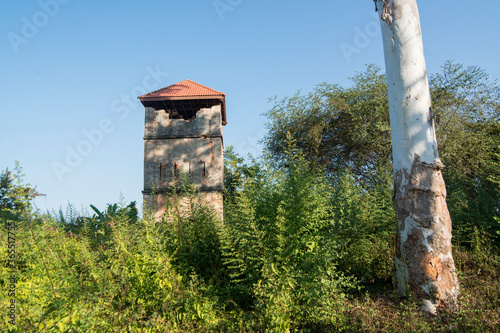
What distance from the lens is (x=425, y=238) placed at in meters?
4.46

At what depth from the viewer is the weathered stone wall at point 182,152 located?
15703mm

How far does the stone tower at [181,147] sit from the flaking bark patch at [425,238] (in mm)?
11489

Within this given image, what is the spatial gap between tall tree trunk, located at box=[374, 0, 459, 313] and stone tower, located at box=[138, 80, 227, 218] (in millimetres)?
11442

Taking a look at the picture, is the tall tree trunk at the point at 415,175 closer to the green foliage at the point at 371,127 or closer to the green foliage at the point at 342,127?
the green foliage at the point at 371,127

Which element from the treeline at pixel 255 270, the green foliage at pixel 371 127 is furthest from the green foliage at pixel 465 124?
the treeline at pixel 255 270

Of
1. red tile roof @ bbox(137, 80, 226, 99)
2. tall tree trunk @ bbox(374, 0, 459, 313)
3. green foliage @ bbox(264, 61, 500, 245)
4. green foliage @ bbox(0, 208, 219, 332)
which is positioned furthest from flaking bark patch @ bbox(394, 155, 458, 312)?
red tile roof @ bbox(137, 80, 226, 99)

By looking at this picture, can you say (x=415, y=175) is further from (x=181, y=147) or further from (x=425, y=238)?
(x=181, y=147)

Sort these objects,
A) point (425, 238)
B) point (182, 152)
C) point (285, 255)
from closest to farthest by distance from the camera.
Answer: point (425, 238)
point (285, 255)
point (182, 152)

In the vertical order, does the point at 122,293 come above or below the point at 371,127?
below

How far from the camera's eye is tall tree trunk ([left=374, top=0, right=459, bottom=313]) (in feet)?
14.4

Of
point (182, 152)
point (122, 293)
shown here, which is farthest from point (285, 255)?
point (182, 152)

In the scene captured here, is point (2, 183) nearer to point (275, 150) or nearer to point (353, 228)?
point (275, 150)

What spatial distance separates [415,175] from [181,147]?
42.2ft

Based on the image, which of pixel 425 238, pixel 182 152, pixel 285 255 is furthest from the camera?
pixel 182 152
